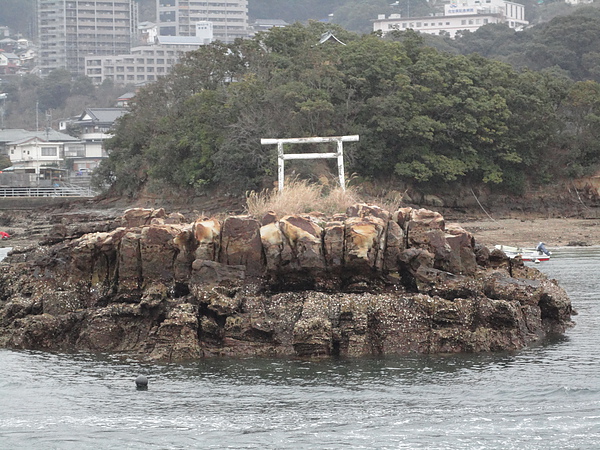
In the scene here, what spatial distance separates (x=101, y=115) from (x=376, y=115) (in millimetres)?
67672

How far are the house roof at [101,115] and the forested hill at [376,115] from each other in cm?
5479

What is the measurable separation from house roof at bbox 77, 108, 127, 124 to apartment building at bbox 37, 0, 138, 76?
57.6 meters

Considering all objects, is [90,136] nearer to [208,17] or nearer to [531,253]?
[208,17]

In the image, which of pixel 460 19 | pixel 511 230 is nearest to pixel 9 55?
pixel 460 19

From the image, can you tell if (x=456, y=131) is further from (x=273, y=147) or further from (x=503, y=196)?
(x=273, y=147)

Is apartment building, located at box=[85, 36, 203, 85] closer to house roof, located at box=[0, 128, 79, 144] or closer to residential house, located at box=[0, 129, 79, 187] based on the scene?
house roof, located at box=[0, 128, 79, 144]

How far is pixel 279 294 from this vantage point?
19062 millimetres

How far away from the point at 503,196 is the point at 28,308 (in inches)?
1495

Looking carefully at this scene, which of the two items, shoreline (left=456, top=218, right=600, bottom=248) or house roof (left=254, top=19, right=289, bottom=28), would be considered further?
house roof (left=254, top=19, right=289, bottom=28)

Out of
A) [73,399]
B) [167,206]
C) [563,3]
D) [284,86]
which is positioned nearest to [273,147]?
[284,86]

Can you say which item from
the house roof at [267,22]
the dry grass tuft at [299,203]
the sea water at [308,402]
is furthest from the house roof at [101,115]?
the sea water at [308,402]

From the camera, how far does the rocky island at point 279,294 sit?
59.8 ft

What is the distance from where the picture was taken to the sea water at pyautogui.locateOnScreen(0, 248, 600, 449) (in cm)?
1389

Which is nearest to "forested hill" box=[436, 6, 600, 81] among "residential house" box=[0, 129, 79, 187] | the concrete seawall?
"residential house" box=[0, 129, 79, 187]
